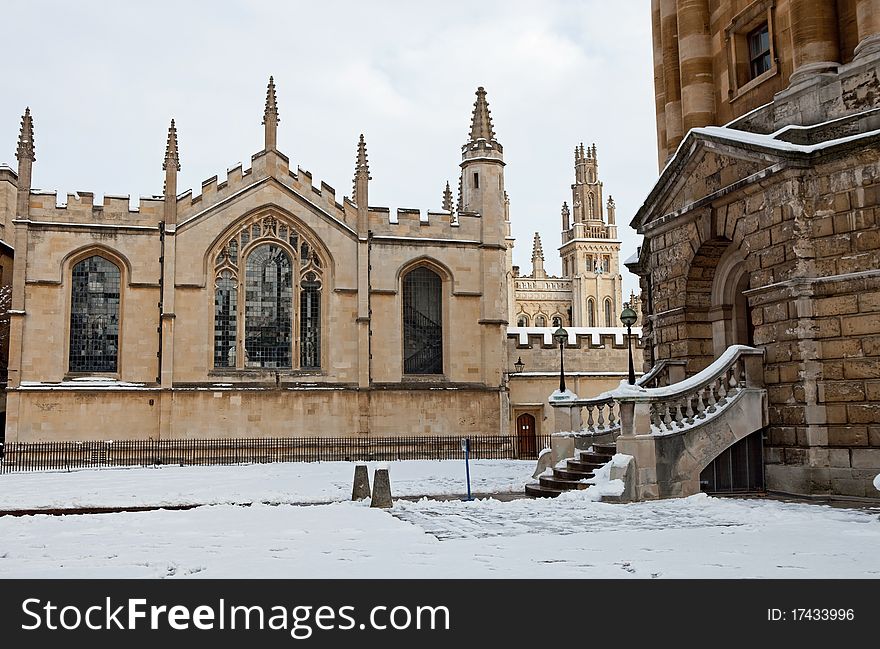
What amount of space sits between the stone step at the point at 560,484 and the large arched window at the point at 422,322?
1861cm

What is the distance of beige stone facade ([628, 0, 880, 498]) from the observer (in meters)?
13.3

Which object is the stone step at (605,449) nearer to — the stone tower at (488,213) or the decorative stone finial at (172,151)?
the stone tower at (488,213)

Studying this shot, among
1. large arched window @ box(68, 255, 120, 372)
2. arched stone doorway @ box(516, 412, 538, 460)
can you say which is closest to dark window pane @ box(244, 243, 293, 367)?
large arched window @ box(68, 255, 120, 372)

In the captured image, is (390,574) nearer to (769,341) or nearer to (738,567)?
(738,567)

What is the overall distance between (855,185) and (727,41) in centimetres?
542

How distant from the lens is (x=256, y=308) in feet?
111

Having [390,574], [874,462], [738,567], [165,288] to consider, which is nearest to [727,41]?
[874,462]

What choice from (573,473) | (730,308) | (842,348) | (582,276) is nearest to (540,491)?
(573,473)

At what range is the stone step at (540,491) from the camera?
617 inches

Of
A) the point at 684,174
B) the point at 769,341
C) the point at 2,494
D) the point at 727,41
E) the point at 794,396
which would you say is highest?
the point at 727,41

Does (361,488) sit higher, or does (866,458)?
(866,458)

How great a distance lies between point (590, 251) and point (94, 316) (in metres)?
68.3

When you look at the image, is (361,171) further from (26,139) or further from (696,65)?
(696,65)

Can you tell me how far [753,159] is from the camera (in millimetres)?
14852
